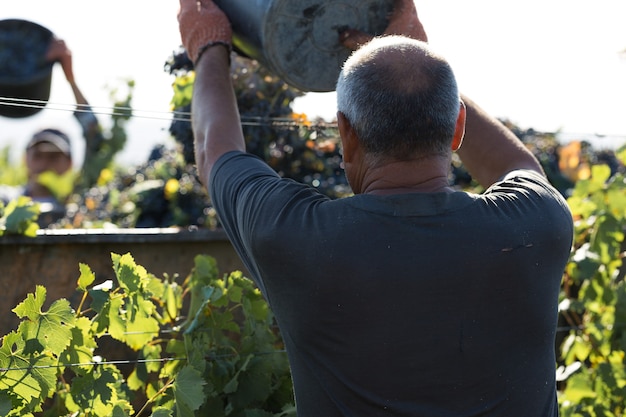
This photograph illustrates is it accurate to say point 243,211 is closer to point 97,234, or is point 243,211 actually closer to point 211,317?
point 211,317

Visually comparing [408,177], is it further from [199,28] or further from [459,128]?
[199,28]

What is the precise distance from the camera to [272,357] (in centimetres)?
238

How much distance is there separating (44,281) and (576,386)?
5.88 ft

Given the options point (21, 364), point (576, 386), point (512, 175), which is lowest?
point (576, 386)

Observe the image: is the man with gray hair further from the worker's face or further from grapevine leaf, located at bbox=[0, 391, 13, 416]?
the worker's face

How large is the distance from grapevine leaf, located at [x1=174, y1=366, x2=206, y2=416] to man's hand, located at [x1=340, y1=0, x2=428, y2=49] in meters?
0.91

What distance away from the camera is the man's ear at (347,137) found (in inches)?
61.9

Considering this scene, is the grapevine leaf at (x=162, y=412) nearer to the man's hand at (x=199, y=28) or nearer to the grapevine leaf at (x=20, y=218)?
the man's hand at (x=199, y=28)

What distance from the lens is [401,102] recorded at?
1.51 m

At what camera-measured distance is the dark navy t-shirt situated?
1.46 meters

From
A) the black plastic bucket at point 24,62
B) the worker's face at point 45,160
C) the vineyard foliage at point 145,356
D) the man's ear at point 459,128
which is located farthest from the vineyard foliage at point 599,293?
the worker's face at point 45,160

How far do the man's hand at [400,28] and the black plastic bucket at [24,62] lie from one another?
1.98m

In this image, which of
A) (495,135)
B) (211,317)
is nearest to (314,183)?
(211,317)

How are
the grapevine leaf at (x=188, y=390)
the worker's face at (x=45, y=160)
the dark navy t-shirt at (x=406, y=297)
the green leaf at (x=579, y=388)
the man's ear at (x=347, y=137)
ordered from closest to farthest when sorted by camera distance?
the dark navy t-shirt at (x=406, y=297), the man's ear at (x=347, y=137), the grapevine leaf at (x=188, y=390), the green leaf at (x=579, y=388), the worker's face at (x=45, y=160)
